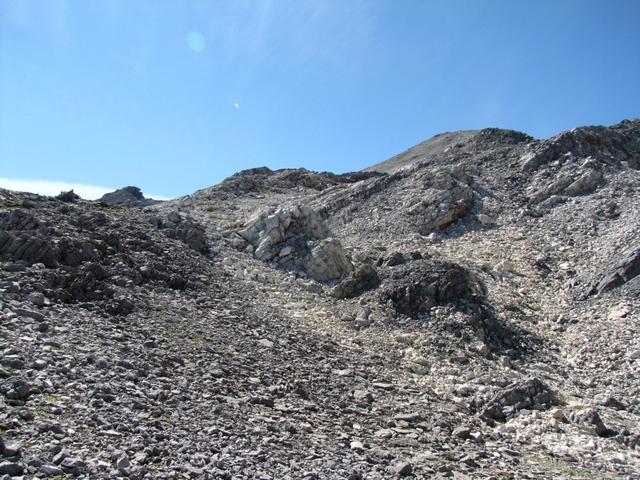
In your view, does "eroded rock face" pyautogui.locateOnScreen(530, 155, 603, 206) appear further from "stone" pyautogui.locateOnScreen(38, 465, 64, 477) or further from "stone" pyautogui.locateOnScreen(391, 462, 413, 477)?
"stone" pyautogui.locateOnScreen(38, 465, 64, 477)

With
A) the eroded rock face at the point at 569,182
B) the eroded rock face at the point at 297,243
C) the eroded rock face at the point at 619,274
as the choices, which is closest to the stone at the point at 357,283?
the eroded rock face at the point at 297,243

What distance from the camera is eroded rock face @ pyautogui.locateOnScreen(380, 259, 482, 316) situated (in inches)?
685

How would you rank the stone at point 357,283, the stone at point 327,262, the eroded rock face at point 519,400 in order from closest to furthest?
1. the eroded rock face at point 519,400
2. the stone at point 357,283
3. the stone at point 327,262

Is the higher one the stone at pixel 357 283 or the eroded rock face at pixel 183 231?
the eroded rock face at pixel 183 231

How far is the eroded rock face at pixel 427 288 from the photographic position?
17.4m

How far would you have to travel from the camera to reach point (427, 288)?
1780cm

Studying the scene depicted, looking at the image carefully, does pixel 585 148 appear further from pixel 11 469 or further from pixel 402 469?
pixel 11 469

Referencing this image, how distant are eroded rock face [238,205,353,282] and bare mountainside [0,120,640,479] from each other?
110mm

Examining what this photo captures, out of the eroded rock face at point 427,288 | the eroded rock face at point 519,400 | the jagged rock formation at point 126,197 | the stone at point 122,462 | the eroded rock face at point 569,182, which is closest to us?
the stone at point 122,462

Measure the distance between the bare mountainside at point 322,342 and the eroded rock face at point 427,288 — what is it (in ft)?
0.27

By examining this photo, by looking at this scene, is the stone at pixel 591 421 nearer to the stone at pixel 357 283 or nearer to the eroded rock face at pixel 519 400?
the eroded rock face at pixel 519 400

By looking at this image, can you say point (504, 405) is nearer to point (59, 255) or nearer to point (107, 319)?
point (107, 319)

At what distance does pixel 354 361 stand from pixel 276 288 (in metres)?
7.10

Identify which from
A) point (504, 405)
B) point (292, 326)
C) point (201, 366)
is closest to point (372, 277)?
point (292, 326)
